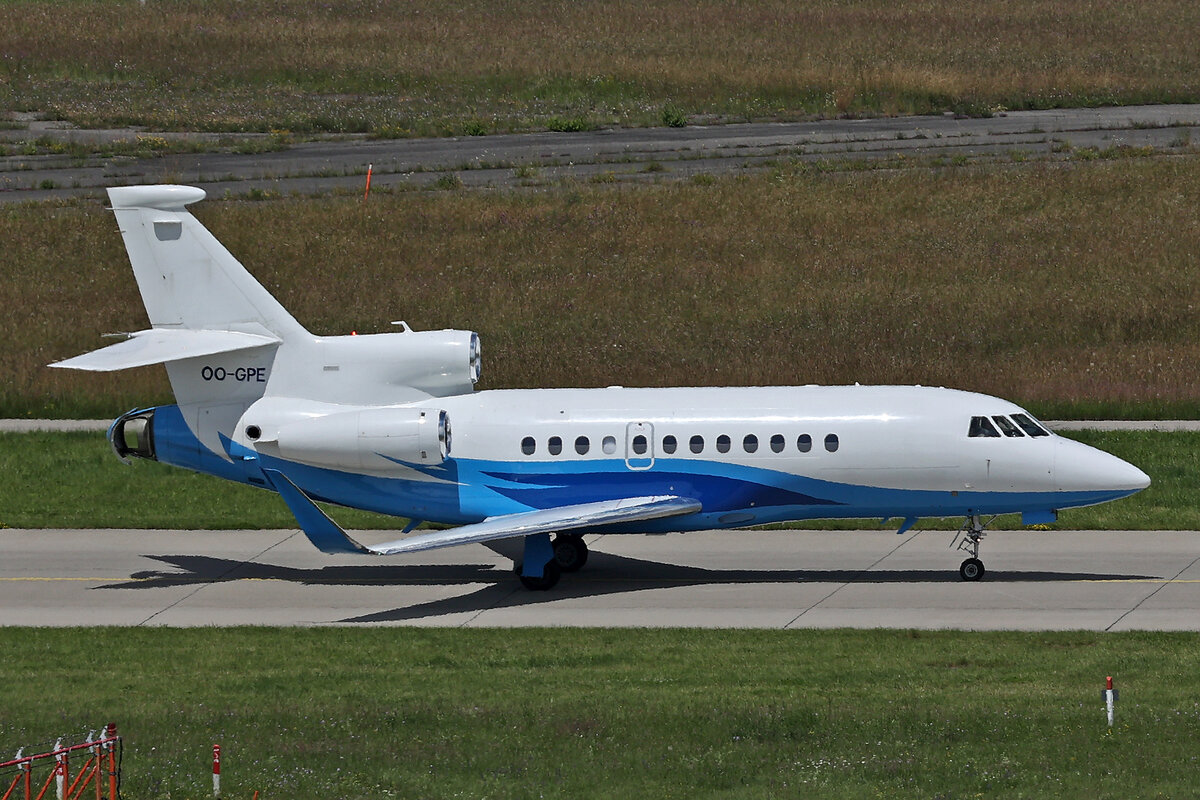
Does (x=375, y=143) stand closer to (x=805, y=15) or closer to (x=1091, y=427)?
(x=805, y=15)

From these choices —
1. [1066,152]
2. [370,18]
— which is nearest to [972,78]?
[1066,152]

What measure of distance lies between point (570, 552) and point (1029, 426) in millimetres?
7740

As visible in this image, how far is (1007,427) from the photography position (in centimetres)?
2731

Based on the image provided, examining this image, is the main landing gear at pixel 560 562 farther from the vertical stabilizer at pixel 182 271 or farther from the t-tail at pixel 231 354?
the vertical stabilizer at pixel 182 271

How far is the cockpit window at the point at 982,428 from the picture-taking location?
1072 inches

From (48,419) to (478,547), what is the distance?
51.6 ft

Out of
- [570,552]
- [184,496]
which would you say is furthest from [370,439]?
[184,496]

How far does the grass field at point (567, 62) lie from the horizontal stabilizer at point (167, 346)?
3872cm

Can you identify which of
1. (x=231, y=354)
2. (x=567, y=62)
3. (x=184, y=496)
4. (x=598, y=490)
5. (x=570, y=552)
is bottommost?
(x=570, y=552)

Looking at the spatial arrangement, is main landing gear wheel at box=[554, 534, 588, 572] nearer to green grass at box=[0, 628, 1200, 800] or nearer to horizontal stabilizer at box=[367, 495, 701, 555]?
horizontal stabilizer at box=[367, 495, 701, 555]

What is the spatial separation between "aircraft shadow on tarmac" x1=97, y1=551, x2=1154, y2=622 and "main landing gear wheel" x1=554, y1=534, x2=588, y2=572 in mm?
195

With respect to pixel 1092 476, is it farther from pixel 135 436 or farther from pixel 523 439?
pixel 135 436

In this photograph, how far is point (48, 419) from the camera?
4262 cm

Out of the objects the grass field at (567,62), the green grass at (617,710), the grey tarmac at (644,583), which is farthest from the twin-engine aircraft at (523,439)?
the grass field at (567,62)
